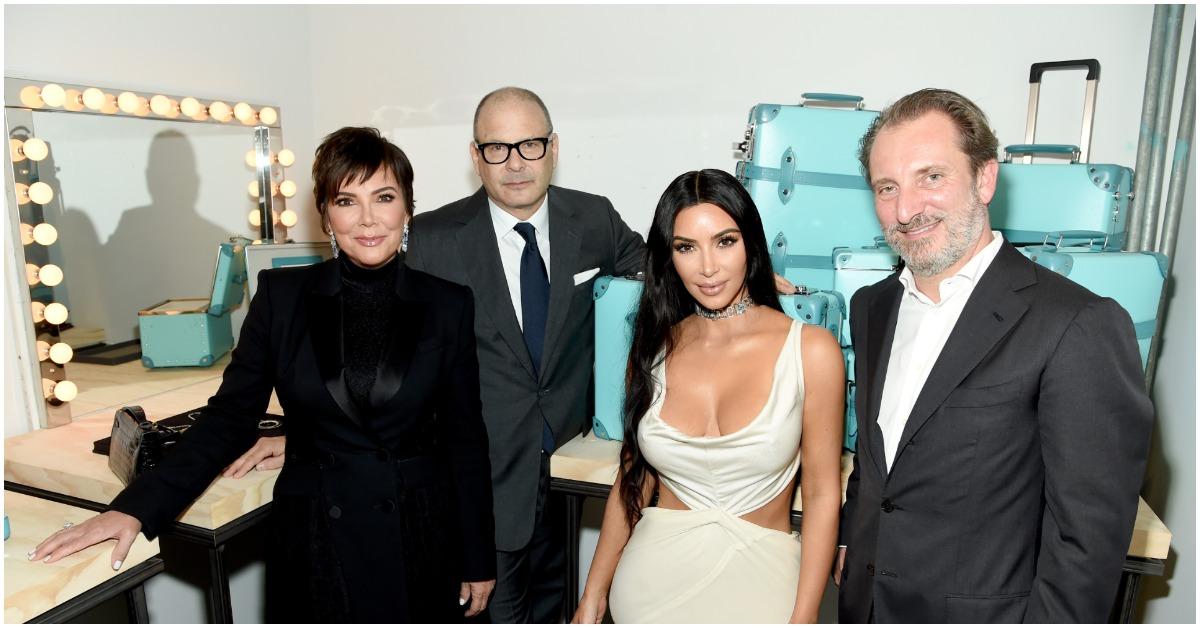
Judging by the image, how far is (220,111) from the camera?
328 cm

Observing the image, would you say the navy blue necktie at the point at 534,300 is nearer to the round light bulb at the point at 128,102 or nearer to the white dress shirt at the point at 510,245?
the white dress shirt at the point at 510,245

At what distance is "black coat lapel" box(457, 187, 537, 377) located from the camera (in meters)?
2.26

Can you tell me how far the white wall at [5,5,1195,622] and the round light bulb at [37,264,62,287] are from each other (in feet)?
2.27

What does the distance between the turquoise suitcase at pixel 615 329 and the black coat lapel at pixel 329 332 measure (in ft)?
2.53

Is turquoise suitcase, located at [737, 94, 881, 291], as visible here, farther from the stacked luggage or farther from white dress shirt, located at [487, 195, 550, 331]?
white dress shirt, located at [487, 195, 550, 331]

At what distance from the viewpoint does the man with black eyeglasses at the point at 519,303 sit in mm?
2268

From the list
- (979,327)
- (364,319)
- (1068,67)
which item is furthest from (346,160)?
(1068,67)

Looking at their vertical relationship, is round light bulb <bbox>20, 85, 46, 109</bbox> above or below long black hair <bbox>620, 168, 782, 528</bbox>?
above

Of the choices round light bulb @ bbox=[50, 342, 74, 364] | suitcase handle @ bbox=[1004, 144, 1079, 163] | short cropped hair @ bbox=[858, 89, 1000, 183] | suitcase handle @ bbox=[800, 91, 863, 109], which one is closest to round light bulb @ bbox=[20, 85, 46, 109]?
round light bulb @ bbox=[50, 342, 74, 364]

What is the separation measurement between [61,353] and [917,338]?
2763 millimetres

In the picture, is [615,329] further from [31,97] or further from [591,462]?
[31,97]

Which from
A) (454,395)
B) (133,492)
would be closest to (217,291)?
(133,492)

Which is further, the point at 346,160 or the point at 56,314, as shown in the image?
the point at 56,314

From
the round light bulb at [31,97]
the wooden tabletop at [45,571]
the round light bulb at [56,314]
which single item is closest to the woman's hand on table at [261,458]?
the wooden tabletop at [45,571]
